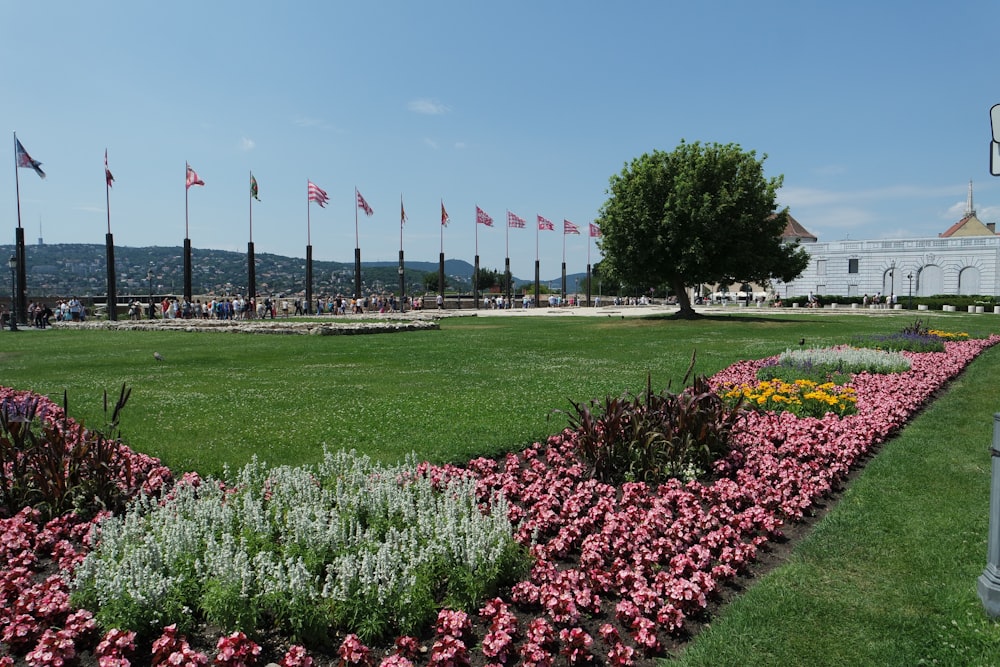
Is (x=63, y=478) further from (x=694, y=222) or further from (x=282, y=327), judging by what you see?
(x=694, y=222)

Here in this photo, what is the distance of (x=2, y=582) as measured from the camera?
3955mm

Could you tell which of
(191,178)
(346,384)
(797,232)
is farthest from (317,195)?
(797,232)

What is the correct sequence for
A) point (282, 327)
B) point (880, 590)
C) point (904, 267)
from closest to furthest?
point (880, 590) < point (282, 327) < point (904, 267)

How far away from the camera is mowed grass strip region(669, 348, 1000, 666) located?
132 inches

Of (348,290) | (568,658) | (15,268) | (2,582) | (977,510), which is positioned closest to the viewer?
(568,658)

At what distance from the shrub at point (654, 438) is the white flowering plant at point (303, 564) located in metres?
1.79

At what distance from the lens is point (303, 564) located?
3.65 m

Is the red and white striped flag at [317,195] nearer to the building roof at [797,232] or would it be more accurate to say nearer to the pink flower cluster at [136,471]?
the pink flower cluster at [136,471]

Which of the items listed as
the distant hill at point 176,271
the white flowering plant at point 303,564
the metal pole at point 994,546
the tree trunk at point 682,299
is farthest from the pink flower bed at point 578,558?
the distant hill at point 176,271

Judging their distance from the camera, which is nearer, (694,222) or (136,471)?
(136,471)

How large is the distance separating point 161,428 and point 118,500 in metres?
3.11

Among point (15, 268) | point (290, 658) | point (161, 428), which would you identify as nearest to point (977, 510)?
point (290, 658)

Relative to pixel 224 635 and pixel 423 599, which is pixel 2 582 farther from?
pixel 423 599

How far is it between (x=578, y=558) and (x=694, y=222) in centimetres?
3165
